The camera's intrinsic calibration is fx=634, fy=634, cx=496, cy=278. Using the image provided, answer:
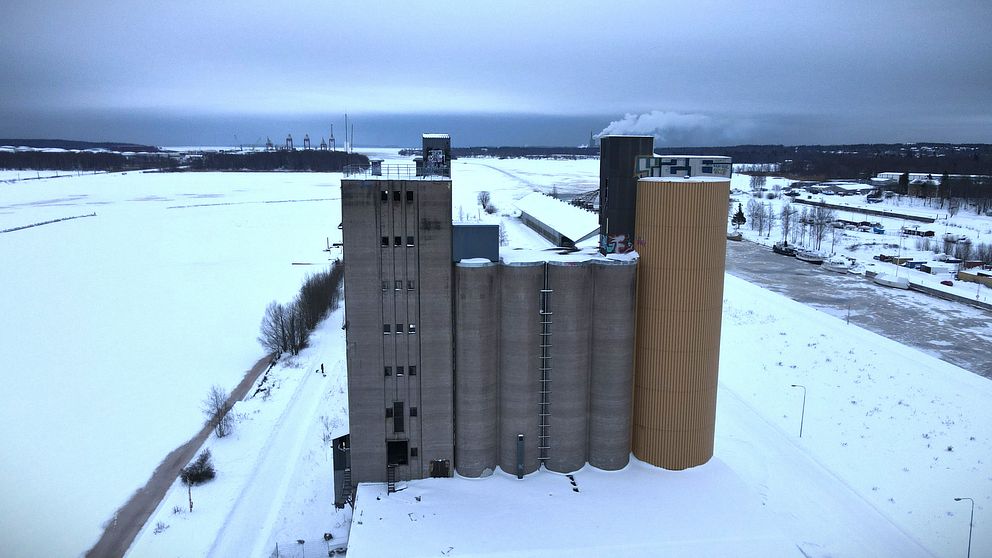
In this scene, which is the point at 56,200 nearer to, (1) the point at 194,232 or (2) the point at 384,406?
(1) the point at 194,232

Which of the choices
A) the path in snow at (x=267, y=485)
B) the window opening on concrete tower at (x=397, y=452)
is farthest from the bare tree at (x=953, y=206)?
the window opening on concrete tower at (x=397, y=452)

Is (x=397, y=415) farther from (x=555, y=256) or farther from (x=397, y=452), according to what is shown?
(x=555, y=256)

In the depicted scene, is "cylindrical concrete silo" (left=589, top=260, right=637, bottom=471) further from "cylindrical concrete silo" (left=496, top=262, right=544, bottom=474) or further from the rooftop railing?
the rooftop railing

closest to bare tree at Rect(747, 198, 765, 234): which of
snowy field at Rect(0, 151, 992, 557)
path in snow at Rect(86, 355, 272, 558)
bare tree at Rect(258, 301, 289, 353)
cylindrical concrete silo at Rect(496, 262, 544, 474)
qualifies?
snowy field at Rect(0, 151, 992, 557)

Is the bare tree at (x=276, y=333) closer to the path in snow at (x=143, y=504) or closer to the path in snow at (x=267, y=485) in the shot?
Answer: the path in snow at (x=267, y=485)

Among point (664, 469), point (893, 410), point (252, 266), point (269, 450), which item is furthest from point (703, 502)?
point (252, 266)

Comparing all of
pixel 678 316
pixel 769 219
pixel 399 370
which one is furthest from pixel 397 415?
pixel 769 219
